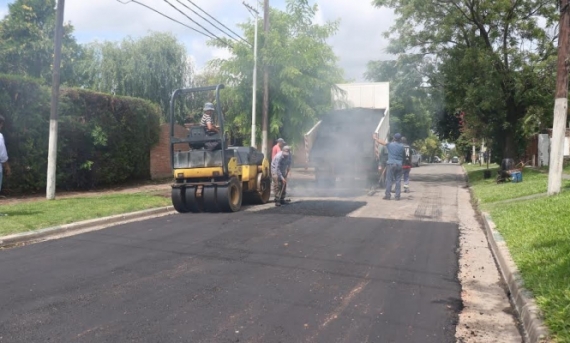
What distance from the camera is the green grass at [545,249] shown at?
4.16m

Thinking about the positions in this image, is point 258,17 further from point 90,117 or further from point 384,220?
point 384,220

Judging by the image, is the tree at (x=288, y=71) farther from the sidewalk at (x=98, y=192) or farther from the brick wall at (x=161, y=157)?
the sidewalk at (x=98, y=192)

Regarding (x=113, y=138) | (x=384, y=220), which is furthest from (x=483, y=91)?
(x=113, y=138)

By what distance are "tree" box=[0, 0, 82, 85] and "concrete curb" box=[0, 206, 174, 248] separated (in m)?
23.0

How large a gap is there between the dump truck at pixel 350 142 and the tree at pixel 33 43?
67.3ft

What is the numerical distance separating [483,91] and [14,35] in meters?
30.1

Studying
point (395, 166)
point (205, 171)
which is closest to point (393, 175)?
point (395, 166)

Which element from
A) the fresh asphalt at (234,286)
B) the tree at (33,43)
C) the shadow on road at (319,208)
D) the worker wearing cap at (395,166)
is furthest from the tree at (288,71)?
the tree at (33,43)

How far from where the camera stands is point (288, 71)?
1884 centimetres

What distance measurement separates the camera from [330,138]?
16.7 metres

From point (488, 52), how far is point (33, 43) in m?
27.4

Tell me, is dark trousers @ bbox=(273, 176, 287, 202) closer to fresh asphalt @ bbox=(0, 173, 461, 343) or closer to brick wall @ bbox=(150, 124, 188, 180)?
fresh asphalt @ bbox=(0, 173, 461, 343)

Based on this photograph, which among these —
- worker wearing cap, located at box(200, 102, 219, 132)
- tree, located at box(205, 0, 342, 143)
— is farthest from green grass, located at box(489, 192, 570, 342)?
tree, located at box(205, 0, 342, 143)

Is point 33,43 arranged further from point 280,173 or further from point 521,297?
point 521,297
